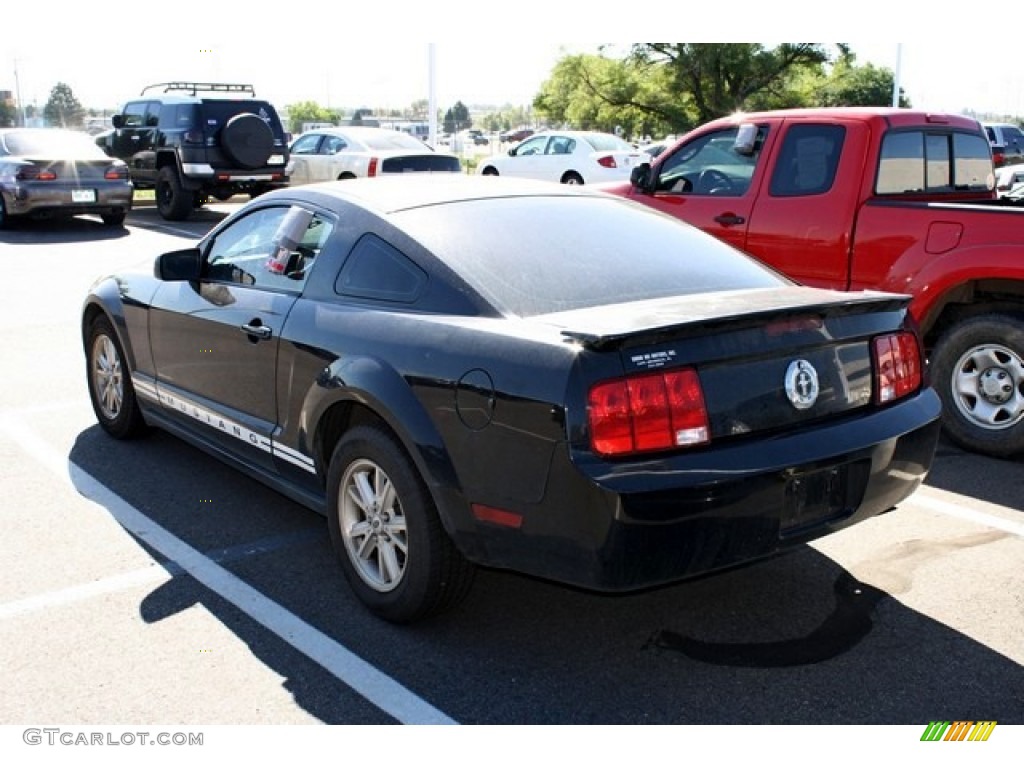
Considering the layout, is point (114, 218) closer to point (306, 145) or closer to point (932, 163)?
point (306, 145)

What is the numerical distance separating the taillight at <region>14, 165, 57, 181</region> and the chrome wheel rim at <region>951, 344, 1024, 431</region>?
14.3 m

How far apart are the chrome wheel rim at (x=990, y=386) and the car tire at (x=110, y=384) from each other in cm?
458

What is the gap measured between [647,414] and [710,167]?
4503mm

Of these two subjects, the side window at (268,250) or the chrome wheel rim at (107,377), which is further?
the chrome wheel rim at (107,377)

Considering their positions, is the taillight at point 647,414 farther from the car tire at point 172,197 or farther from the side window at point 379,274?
the car tire at point 172,197

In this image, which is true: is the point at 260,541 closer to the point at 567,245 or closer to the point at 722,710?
the point at 567,245

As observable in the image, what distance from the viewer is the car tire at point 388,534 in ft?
11.6

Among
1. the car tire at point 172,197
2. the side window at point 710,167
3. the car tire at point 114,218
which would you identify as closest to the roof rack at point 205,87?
the car tire at point 172,197

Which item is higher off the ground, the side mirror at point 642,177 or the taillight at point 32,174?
the side mirror at point 642,177

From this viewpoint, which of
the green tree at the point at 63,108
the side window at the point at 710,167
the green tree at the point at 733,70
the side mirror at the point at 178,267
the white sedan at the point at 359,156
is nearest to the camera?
the side mirror at the point at 178,267

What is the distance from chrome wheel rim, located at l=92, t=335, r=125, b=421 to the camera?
5.79 m

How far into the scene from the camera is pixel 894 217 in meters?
6.02

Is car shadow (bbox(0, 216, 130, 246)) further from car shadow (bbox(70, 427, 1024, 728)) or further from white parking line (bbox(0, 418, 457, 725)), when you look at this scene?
car shadow (bbox(70, 427, 1024, 728))

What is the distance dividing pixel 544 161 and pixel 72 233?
30.6 ft
